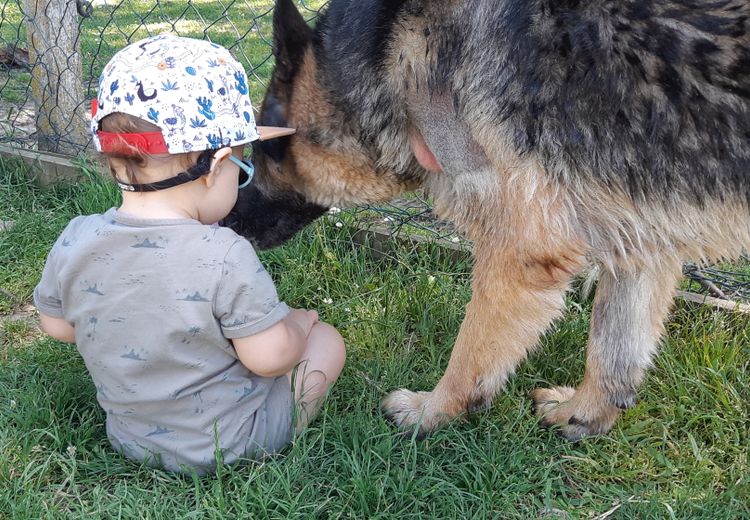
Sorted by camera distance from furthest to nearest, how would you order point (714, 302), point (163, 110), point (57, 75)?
point (57, 75), point (714, 302), point (163, 110)

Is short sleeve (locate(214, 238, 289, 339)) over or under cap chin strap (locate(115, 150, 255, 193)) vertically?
under

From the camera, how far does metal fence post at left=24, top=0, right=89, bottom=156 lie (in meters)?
4.44

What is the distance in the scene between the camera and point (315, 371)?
8.27 feet

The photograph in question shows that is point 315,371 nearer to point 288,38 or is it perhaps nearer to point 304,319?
point 304,319

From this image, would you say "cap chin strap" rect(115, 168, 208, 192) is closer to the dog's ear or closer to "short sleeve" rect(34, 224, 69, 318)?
"short sleeve" rect(34, 224, 69, 318)

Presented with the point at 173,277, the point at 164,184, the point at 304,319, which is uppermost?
the point at 164,184

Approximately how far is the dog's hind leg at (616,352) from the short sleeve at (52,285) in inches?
67.4

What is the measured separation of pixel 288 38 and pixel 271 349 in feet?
3.83

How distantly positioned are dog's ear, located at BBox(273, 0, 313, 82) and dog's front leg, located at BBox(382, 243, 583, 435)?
0.96 meters

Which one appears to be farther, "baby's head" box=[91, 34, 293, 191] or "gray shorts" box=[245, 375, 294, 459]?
"gray shorts" box=[245, 375, 294, 459]

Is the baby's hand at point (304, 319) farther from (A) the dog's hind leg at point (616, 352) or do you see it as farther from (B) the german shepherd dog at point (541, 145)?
(A) the dog's hind leg at point (616, 352)

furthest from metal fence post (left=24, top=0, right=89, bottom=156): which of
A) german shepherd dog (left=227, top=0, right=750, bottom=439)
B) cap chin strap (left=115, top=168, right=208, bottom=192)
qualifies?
cap chin strap (left=115, top=168, right=208, bottom=192)

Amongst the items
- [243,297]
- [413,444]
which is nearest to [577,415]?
[413,444]

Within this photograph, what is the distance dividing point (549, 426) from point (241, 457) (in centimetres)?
112
